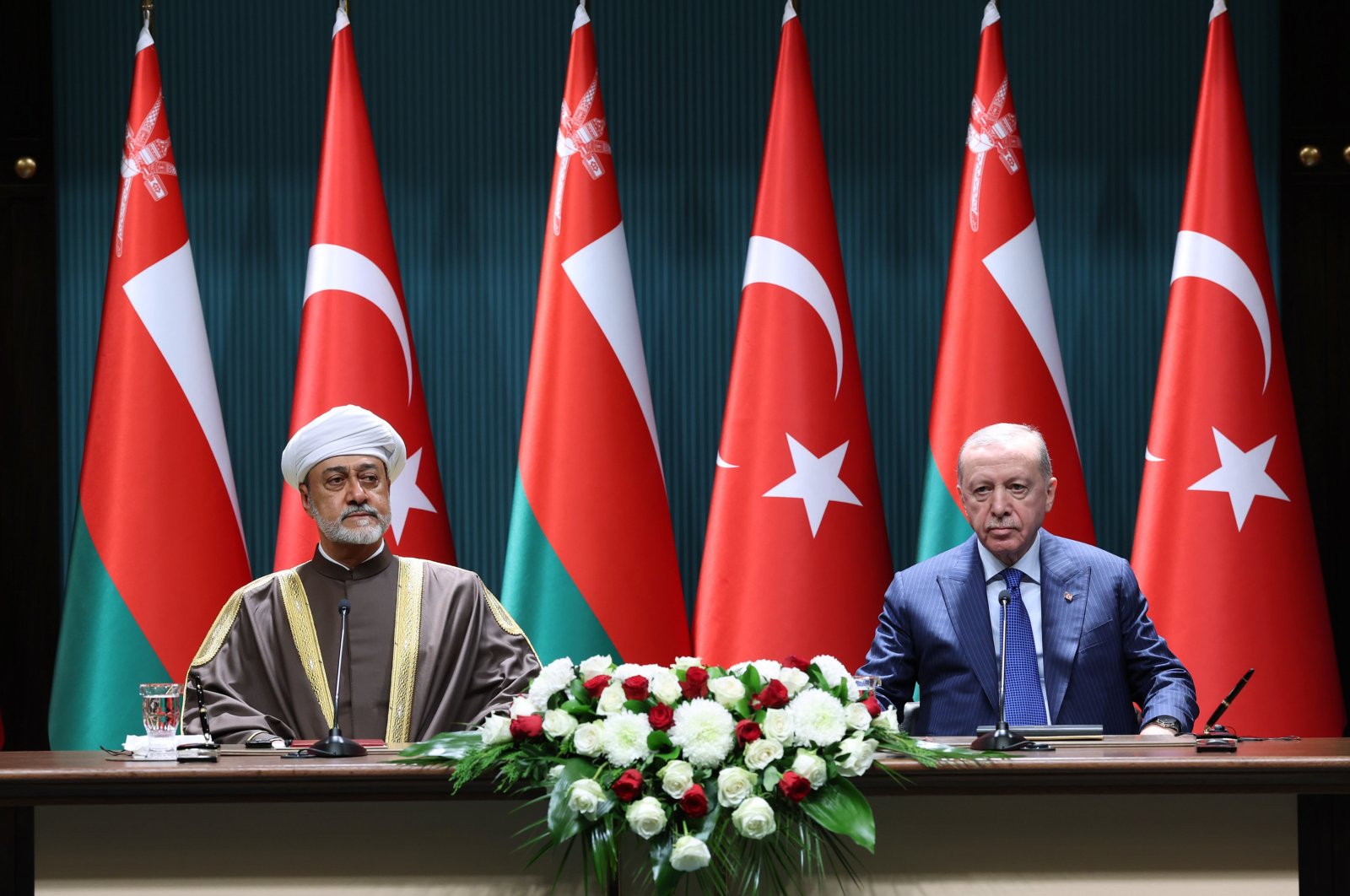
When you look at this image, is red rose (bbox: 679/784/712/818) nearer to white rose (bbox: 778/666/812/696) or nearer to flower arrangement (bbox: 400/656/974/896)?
flower arrangement (bbox: 400/656/974/896)

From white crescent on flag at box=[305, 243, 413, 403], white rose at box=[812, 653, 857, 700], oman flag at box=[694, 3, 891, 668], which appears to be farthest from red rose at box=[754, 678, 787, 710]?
white crescent on flag at box=[305, 243, 413, 403]

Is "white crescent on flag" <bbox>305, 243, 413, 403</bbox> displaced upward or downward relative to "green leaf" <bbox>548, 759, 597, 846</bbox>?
upward

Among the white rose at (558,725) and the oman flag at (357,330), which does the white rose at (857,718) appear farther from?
the oman flag at (357,330)

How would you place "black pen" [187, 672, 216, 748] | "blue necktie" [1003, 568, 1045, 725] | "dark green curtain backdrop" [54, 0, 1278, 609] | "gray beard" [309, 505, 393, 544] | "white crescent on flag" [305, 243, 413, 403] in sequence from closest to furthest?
"black pen" [187, 672, 216, 748] < "blue necktie" [1003, 568, 1045, 725] < "gray beard" [309, 505, 393, 544] < "white crescent on flag" [305, 243, 413, 403] < "dark green curtain backdrop" [54, 0, 1278, 609]

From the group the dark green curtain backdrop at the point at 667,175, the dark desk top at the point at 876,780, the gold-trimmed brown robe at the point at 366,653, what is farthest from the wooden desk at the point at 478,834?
the dark green curtain backdrop at the point at 667,175

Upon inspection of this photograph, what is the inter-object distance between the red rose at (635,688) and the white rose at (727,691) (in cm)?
10

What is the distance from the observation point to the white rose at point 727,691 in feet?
6.99

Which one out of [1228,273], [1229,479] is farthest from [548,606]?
[1228,273]

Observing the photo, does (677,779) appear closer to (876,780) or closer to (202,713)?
(876,780)

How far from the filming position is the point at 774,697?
2131 mm

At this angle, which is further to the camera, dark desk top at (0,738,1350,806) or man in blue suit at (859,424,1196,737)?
man in blue suit at (859,424,1196,737)

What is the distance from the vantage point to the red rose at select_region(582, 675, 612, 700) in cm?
217

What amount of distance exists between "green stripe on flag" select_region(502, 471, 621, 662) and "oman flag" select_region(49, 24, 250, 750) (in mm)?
874

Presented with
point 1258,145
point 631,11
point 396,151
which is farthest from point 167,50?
point 1258,145
